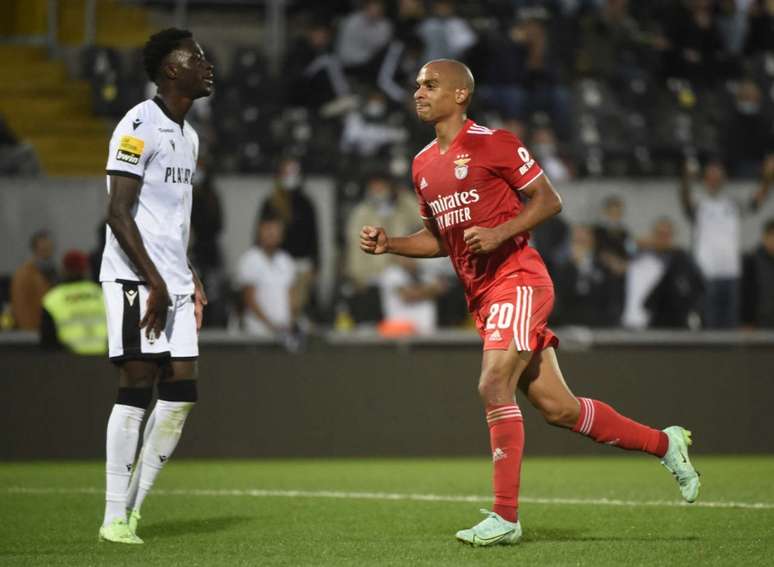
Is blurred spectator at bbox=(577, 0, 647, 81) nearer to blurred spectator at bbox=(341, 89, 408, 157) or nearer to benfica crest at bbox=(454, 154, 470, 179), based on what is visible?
blurred spectator at bbox=(341, 89, 408, 157)

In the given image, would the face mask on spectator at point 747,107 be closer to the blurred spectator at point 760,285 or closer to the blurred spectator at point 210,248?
the blurred spectator at point 760,285

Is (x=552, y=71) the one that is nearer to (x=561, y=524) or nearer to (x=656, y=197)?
(x=656, y=197)

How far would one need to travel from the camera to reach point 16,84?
16.6m

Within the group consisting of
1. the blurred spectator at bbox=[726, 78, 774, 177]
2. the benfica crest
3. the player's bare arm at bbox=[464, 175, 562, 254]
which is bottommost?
the player's bare arm at bbox=[464, 175, 562, 254]

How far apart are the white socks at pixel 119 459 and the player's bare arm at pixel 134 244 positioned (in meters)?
0.41

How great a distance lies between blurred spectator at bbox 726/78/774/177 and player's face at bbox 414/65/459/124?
9.42 m

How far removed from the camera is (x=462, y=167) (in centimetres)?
650

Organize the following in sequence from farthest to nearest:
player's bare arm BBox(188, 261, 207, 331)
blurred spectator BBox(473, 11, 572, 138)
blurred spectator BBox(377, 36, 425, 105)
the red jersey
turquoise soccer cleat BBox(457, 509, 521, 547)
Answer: blurred spectator BBox(377, 36, 425, 105)
blurred spectator BBox(473, 11, 572, 138)
player's bare arm BBox(188, 261, 207, 331)
the red jersey
turquoise soccer cleat BBox(457, 509, 521, 547)

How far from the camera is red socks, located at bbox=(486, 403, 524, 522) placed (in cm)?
621

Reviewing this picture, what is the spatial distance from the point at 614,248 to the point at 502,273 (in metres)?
6.80

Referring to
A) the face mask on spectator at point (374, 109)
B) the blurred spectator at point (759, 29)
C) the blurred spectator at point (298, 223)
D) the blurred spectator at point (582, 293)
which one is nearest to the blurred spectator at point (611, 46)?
the blurred spectator at point (759, 29)

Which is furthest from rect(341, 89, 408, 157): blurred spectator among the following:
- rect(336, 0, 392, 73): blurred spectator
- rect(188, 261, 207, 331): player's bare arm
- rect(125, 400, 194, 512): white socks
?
rect(125, 400, 194, 512): white socks

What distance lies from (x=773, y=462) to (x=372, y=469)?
325 cm

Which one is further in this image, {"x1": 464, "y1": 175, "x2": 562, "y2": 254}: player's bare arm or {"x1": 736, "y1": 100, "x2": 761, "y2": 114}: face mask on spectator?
{"x1": 736, "y1": 100, "x2": 761, "y2": 114}: face mask on spectator
